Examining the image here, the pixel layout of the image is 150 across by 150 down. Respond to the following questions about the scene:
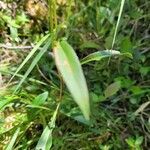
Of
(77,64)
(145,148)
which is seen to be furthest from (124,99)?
(77,64)

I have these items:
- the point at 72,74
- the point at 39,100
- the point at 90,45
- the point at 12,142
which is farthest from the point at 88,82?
the point at 72,74

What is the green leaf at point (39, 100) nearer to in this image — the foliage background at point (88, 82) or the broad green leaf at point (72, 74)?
the foliage background at point (88, 82)

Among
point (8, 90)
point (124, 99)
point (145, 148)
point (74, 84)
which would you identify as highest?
point (74, 84)

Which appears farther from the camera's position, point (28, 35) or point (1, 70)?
point (28, 35)

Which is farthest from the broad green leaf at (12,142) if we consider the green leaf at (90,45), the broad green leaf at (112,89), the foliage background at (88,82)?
the green leaf at (90,45)

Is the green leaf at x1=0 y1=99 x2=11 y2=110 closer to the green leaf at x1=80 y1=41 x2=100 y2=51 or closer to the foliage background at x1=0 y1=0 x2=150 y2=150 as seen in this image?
the foliage background at x1=0 y1=0 x2=150 y2=150

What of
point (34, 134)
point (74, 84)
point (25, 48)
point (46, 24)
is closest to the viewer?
point (74, 84)

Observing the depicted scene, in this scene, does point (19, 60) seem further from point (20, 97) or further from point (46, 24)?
point (20, 97)

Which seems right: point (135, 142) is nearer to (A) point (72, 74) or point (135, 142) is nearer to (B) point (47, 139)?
(B) point (47, 139)

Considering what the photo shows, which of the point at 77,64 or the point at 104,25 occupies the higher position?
the point at 77,64
